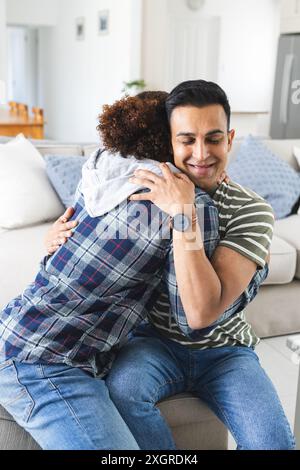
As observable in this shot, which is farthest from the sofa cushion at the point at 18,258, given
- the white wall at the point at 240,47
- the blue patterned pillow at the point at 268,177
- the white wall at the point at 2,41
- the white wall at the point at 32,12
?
the white wall at the point at 32,12

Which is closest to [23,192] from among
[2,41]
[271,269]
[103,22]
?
[271,269]

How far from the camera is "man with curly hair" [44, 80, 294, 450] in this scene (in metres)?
1.16

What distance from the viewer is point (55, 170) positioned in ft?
8.63

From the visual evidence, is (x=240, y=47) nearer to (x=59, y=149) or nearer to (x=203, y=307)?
(x=59, y=149)

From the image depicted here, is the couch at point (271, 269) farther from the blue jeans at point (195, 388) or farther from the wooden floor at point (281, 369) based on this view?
the blue jeans at point (195, 388)

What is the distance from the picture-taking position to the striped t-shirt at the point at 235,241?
125 cm

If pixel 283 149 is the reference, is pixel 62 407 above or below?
below

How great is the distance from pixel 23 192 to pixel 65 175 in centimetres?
21

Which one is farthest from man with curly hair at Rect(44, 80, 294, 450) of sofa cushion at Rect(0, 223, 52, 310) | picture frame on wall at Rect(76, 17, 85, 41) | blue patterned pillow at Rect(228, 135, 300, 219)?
picture frame on wall at Rect(76, 17, 85, 41)

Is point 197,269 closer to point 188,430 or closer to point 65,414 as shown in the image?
point 65,414

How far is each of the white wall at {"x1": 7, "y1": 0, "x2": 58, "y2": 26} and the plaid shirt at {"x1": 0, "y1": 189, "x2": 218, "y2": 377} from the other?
9.44m

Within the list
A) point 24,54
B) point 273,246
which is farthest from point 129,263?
point 24,54

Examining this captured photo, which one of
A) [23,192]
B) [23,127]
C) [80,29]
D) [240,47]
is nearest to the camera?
[23,192]

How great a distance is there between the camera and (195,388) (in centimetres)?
138
